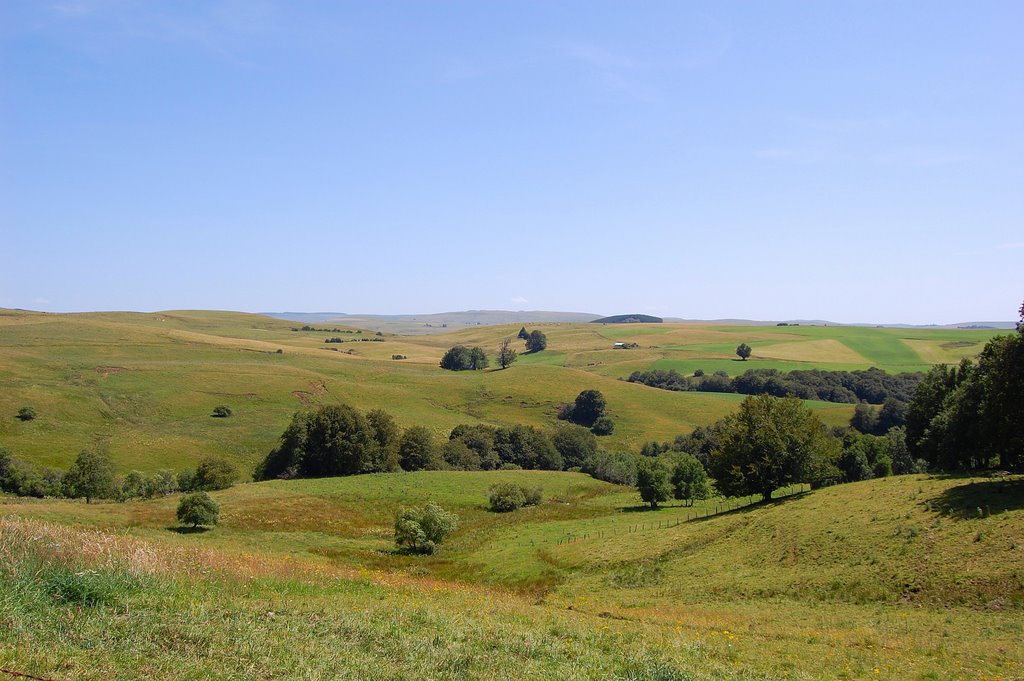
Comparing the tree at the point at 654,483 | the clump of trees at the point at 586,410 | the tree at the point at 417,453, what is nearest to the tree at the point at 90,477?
the tree at the point at 417,453

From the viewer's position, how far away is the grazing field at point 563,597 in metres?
10.2

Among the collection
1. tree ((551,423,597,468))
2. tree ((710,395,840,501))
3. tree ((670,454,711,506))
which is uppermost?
tree ((710,395,840,501))

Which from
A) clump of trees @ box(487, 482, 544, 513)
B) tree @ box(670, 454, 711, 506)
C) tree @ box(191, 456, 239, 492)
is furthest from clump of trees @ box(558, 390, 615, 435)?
tree @ box(191, 456, 239, 492)

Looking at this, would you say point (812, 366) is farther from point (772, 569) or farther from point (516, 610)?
point (516, 610)

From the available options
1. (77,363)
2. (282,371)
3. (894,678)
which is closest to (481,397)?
(282,371)

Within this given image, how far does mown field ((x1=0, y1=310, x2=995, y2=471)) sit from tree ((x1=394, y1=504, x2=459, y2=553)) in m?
45.8

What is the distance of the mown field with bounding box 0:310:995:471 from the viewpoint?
82.8 metres

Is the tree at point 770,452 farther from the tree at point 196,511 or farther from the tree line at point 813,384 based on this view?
the tree line at point 813,384

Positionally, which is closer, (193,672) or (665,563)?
(193,672)

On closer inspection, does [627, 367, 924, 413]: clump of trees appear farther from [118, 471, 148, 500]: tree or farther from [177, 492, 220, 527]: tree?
→ [177, 492, 220, 527]: tree

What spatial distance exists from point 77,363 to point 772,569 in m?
121

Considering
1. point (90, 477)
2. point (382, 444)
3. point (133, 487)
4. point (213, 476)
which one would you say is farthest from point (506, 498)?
point (90, 477)

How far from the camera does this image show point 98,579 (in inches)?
455

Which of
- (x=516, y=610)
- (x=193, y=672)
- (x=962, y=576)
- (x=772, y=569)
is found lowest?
(x=772, y=569)
